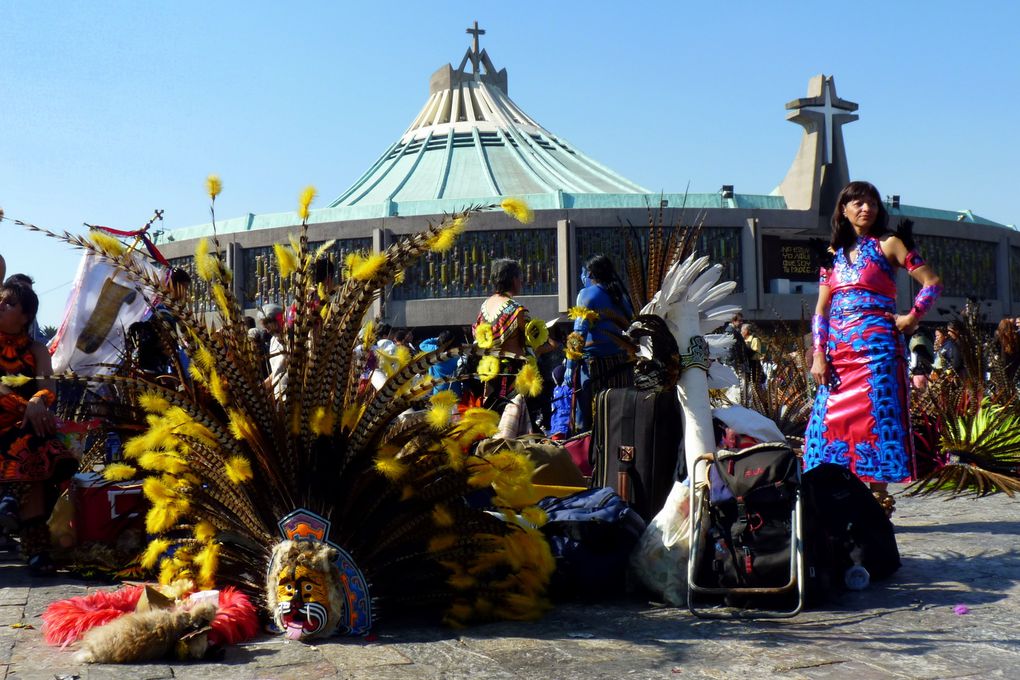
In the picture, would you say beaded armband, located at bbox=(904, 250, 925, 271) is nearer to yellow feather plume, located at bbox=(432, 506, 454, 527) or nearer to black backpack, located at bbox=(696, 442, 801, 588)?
black backpack, located at bbox=(696, 442, 801, 588)

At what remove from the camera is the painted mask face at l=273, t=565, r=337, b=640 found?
375cm

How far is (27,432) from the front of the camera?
5480mm

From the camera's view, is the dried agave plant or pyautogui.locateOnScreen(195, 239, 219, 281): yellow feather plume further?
the dried agave plant

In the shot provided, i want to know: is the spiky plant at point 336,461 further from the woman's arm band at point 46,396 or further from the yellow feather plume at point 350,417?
the woman's arm band at point 46,396

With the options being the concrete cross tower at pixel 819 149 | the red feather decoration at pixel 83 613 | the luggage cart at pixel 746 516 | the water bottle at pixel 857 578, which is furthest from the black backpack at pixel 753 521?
the concrete cross tower at pixel 819 149

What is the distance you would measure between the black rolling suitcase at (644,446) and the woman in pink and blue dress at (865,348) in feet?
2.93

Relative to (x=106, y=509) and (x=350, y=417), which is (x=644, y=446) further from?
(x=106, y=509)

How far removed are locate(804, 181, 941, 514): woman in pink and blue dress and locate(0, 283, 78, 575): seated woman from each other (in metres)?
4.04

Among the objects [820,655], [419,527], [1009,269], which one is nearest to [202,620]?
[419,527]

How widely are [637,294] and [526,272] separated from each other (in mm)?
23890

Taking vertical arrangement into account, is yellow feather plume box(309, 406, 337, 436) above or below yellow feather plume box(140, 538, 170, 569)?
above

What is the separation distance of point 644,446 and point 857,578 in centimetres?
121

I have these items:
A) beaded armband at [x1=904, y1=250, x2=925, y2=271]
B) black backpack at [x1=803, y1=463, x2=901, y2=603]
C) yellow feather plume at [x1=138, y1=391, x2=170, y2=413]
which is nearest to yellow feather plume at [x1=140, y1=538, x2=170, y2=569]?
yellow feather plume at [x1=138, y1=391, x2=170, y2=413]

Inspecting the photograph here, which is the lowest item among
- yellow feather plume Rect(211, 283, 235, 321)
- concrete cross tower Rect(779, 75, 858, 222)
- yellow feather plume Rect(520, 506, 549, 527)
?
yellow feather plume Rect(520, 506, 549, 527)
